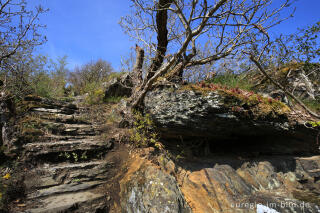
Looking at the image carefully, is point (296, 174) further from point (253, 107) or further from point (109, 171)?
point (109, 171)

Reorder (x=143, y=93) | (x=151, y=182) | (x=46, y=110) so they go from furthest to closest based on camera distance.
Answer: (x=46, y=110) → (x=143, y=93) → (x=151, y=182)

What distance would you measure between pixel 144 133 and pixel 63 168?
7.10 ft

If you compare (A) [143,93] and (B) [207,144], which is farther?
(B) [207,144]

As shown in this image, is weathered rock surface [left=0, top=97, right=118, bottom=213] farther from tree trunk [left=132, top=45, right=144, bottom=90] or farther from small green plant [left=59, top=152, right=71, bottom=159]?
tree trunk [left=132, top=45, right=144, bottom=90]

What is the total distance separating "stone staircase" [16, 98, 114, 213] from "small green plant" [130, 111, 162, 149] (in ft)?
2.85

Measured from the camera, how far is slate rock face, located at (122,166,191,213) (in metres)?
2.71

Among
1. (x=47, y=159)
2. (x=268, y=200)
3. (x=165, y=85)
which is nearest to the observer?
(x=268, y=200)

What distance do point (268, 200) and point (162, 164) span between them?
2.57 metres

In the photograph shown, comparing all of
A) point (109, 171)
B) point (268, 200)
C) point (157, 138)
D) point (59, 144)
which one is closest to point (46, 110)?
point (59, 144)

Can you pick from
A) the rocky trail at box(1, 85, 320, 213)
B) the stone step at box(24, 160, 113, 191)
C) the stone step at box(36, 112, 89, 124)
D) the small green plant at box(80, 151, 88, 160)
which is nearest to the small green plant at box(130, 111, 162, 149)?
the rocky trail at box(1, 85, 320, 213)

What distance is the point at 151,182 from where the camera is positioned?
3.05m

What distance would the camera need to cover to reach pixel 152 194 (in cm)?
287

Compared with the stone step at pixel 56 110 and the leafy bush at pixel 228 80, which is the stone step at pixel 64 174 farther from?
the leafy bush at pixel 228 80

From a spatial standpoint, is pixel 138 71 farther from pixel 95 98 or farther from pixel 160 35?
pixel 95 98
